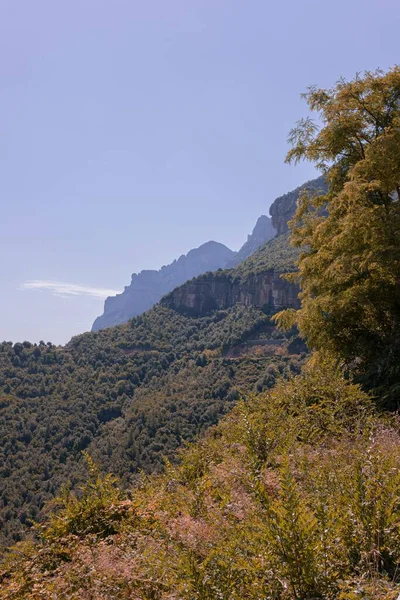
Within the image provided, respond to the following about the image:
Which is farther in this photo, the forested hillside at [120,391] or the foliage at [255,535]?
the forested hillside at [120,391]

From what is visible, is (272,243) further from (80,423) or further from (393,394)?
(393,394)

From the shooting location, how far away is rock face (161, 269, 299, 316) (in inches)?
2980

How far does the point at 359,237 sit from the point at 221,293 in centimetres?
8323

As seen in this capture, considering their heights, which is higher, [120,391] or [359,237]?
[359,237]

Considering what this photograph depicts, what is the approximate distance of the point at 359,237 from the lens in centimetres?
662

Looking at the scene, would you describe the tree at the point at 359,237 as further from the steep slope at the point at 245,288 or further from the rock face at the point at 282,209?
the rock face at the point at 282,209

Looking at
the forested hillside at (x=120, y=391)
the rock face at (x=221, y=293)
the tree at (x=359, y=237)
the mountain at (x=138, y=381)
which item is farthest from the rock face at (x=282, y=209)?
the tree at (x=359, y=237)

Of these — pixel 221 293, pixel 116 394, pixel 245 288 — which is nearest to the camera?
pixel 116 394

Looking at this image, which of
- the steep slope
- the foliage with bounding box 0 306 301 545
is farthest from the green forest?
the steep slope

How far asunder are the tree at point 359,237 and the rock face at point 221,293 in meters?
66.6

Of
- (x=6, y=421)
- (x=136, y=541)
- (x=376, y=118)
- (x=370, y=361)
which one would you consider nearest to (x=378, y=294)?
(x=370, y=361)

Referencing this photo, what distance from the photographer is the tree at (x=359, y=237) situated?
20.8 ft

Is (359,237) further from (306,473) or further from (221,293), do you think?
(221,293)

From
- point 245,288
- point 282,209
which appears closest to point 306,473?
point 245,288
